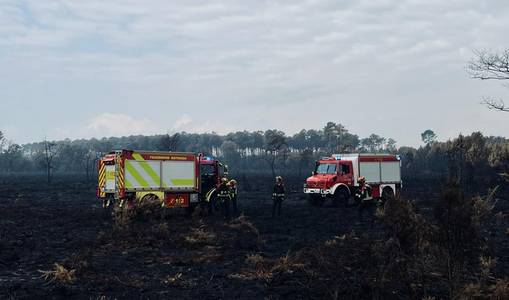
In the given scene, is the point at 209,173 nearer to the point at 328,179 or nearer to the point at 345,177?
the point at 328,179

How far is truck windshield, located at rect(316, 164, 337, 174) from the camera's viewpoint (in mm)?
24311

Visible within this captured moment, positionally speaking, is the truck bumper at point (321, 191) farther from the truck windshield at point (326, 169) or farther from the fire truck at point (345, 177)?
the truck windshield at point (326, 169)

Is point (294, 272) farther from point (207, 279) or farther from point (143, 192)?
point (143, 192)

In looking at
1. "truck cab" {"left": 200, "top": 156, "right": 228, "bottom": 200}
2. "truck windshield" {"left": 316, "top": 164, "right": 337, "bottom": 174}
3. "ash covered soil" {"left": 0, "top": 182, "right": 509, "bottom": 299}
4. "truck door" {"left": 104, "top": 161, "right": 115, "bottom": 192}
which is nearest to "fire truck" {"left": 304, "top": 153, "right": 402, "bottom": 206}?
"truck windshield" {"left": 316, "top": 164, "right": 337, "bottom": 174}

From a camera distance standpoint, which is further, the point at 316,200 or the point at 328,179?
the point at 316,200

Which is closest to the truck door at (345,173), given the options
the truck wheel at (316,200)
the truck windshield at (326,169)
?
the truck windshield at (326,169)

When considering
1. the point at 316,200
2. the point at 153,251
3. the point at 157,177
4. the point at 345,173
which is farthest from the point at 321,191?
the point at 153,251

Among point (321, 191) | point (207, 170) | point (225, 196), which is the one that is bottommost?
point (321, 191)

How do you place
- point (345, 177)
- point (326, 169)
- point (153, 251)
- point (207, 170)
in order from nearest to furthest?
point (153, 251)
point (207, 170)
point (345, 177)
point (326, 169)

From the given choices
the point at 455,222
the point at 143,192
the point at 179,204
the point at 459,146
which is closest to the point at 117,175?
the point at 143,192

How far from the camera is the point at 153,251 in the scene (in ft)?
41.1

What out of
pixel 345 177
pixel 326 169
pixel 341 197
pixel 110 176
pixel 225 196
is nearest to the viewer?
pixel 225 196

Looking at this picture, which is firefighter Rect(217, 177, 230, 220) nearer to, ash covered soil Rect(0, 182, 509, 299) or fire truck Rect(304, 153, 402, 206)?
ash covered soil Rect(0, 182, 509, 299)

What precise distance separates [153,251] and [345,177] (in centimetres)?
1385
